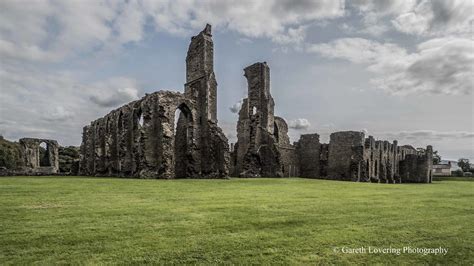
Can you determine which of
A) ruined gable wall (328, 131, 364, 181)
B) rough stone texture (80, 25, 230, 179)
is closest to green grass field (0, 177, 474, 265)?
rough stone texture (80, 25, 230, 179)

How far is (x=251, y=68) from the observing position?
31.8m

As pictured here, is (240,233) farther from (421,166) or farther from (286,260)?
(421,166)

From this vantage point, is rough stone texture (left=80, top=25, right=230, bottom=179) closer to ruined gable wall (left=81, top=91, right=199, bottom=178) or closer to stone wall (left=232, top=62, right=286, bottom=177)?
ruined gable wall (left=81, top=91, right=199, bottom=178)

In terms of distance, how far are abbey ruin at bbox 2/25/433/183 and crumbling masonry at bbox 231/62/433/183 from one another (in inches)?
3.2

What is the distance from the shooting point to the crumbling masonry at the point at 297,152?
2983 cm

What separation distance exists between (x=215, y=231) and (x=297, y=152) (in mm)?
29841

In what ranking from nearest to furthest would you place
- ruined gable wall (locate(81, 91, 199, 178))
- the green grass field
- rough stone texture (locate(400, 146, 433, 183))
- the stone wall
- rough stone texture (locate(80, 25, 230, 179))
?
the green grass field → ruined gable wall (locate(81, 91, 199, 178)) → rough stone texture (locate(80, 25, 230, 179)) → the stone wall → rough stone texture (locate(400, 146, 433, 183))

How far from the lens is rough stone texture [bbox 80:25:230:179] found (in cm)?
2242

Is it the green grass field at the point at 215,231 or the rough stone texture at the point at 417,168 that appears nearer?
the green grass field at the point at 215,231

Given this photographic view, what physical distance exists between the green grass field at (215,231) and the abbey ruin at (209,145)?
1328 centimetres

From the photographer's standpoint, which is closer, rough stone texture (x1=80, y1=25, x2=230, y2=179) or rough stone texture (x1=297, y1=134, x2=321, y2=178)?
rough stone texture (x1=80, y1=25, x2=230, y2=179)

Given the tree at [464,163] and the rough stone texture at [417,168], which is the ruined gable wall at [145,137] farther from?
the tree at [464,163]

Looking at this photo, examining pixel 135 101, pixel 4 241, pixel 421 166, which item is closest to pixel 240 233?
pixel 4 241

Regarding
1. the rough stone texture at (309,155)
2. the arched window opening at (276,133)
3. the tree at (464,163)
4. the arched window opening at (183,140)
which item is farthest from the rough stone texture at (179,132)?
the tree at (464,163)
